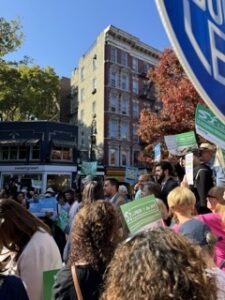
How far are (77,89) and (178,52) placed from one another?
5546 cm

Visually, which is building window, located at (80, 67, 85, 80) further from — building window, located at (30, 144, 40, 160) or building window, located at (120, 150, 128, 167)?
building window, located at (30, 144, 40, 160)

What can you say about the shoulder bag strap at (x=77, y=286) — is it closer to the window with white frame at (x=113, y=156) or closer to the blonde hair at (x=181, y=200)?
the blonde hair at (x=181, y=200)

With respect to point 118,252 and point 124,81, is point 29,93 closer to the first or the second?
point 124,81

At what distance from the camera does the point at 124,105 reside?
5016 cm

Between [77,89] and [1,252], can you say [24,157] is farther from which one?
[1,252]

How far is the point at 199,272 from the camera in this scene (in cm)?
134

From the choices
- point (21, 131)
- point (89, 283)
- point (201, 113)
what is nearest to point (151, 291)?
point (89, 283)

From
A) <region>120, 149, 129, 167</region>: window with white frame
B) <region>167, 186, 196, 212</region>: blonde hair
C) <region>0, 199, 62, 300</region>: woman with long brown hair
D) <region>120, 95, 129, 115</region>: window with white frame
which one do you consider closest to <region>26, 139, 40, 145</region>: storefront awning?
<region>120, 149, 129, 167</region>: window with white frame

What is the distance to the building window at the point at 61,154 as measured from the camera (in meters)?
43.7

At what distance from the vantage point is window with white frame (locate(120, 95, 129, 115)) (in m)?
49.8

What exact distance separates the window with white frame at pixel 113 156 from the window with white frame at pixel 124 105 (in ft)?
15.1

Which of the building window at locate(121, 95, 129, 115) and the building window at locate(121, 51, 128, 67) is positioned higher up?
the building window at locate(121, 51, 128, 67)

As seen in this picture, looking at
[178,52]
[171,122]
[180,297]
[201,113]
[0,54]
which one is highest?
[0,54]

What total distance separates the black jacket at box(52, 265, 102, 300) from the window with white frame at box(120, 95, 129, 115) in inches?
1860
